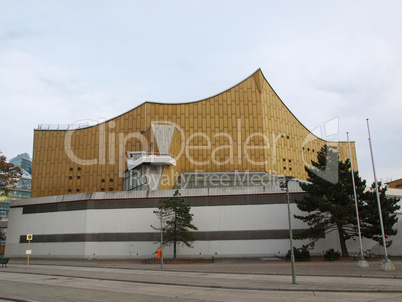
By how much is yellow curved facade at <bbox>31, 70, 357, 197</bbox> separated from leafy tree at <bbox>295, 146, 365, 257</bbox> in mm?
14173

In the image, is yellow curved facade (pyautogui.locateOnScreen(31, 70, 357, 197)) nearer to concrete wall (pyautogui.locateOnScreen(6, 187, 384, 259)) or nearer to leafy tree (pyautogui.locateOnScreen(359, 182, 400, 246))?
concrete wall (pyautogui.locateOnScreen(6, 187, 384, 259))

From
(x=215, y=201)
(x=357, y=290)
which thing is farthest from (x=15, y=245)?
(x=357, y=290)

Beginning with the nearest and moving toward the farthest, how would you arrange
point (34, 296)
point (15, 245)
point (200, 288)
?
point (34, 296) → point (200, 288) → point (15, 245)

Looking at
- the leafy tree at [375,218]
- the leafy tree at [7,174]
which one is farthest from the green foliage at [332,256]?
the leafy tree at [7,174]

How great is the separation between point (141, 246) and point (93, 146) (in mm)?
18960

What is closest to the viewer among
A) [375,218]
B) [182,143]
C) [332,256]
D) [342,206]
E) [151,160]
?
[375,218]

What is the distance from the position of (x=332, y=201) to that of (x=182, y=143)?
2364 centimetres

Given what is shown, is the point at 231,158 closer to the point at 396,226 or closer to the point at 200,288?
the point at 396,226

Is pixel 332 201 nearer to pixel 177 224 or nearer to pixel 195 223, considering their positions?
pixel 195 223

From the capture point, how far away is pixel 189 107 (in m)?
52.1

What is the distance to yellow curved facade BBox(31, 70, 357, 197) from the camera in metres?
50.1

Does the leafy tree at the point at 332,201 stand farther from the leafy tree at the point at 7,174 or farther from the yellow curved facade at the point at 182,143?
the leafy tree at the point at 7,174

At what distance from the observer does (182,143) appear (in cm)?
5044

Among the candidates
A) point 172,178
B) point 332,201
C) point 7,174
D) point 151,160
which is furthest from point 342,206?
point 7,174
